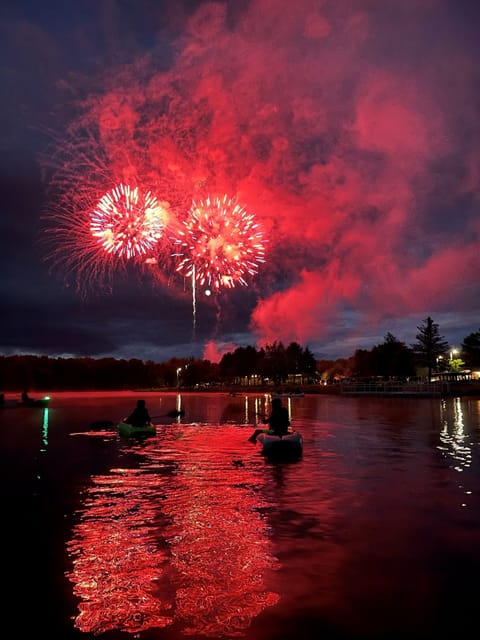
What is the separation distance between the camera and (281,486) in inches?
739

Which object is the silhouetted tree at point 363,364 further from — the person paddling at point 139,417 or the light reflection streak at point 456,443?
the person paddling at point 139,417

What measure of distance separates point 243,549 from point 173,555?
62.0 inches

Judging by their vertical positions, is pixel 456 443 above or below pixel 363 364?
below

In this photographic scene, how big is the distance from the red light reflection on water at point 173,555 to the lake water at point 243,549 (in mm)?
40

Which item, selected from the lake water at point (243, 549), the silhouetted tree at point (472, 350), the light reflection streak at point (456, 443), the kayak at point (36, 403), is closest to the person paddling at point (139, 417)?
the lake water at point (243, 549)

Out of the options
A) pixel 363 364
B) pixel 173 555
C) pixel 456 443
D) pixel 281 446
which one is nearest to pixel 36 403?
pixel 281 446

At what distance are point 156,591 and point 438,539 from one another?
279 inches

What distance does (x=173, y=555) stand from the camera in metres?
11.1

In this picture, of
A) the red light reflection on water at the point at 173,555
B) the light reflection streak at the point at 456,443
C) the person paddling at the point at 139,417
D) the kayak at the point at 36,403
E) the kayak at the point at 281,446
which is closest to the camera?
the red light reflection on water at the point at 173,555

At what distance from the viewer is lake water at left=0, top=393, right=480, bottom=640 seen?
8148 mm

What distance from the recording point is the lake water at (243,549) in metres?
8.15

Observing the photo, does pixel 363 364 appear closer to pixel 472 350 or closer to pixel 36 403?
pixel 472 350

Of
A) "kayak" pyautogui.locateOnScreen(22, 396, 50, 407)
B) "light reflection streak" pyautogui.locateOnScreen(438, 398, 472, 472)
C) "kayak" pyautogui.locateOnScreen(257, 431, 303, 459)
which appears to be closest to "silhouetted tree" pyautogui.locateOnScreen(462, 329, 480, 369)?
"light reflection streak" pyautogui.locateOnScreen(438, 398, 472, 472)

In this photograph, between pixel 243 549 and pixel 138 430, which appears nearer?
pixel 243 549
